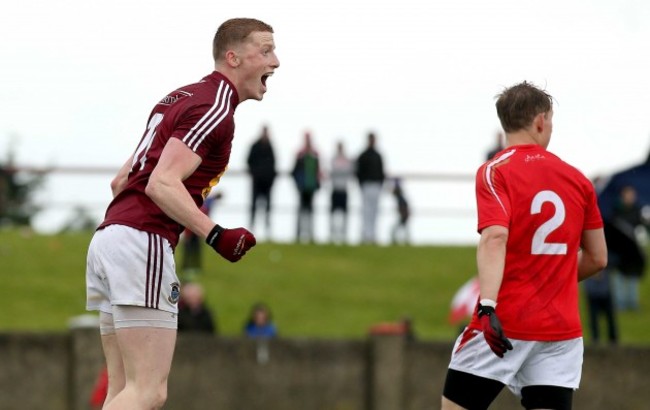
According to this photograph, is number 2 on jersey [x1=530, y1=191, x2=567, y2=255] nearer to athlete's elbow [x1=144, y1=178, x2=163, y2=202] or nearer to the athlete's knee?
athlete's elbow [x1=144, y1=178, x2=163, y2=202]

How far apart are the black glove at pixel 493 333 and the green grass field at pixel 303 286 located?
16.9 meters

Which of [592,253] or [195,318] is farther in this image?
[195,318]

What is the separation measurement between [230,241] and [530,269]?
1467mm

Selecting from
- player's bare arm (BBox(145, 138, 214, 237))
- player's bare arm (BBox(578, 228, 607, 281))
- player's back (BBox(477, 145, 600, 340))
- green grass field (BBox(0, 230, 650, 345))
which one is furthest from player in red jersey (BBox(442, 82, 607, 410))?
green grass field (BBox(0, 230, 650, 345))

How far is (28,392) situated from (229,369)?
244 centimetres

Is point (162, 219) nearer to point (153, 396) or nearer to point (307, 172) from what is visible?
point (153, 396)

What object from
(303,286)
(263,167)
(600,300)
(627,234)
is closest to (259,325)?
(600,300)

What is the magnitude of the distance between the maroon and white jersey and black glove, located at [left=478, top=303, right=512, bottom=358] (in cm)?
146

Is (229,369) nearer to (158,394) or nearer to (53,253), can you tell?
(158,394)

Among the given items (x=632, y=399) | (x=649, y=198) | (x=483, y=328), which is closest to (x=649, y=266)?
(x=649, y=198)

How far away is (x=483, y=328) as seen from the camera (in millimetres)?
6691

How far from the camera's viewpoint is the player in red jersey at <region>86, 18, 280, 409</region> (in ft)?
21.6

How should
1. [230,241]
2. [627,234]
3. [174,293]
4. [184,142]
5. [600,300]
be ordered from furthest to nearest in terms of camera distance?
[627,234] < [600,300] < [174,293] < [184,142] < [230,241]

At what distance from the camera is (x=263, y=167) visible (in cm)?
2470
